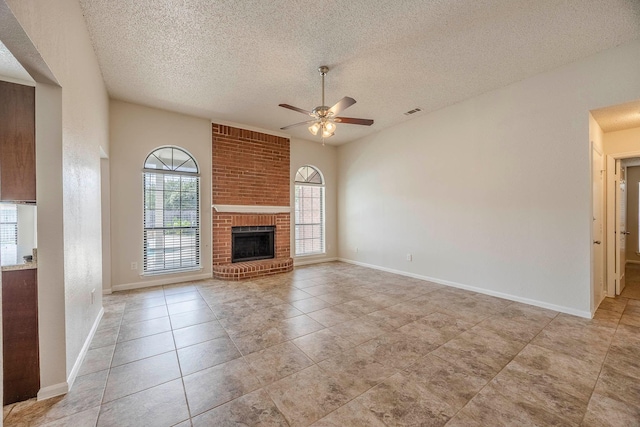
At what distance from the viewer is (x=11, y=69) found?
A: 188cm

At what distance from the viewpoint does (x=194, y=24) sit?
2.58 metres

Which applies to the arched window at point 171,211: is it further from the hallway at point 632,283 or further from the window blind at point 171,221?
the hallway at point 632,283

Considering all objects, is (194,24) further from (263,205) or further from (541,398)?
(541,398)

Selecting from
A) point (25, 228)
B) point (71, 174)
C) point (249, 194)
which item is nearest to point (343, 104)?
point (71, 174)

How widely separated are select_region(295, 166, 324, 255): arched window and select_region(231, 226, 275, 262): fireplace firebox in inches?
29.2

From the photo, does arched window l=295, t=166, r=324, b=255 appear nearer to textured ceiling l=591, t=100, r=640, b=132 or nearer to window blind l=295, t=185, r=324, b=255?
window blind l=295, t=185, r=324, b=255

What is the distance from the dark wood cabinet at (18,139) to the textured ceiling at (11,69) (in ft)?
0.25

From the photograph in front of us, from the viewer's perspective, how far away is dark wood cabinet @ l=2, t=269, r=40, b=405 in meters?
1.80

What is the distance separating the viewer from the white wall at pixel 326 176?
245 inches

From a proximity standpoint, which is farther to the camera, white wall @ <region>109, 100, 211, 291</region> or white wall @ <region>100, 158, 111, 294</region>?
white wall @ <region>109, 100, 211, 291</region>

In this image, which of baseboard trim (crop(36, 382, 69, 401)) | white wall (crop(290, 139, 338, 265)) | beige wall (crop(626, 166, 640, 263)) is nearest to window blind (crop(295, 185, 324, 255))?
white wall (crop(290, 139, 338, 265))

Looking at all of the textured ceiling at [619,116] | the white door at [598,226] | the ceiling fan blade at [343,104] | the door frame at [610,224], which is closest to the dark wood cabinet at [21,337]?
the ceiling fan blade at [343,104]

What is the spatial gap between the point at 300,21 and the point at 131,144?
3436mm

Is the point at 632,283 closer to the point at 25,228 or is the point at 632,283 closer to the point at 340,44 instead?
the point at 340,44
